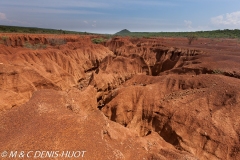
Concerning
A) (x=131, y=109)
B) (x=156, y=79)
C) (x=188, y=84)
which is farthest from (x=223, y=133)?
(x=156, y=79)

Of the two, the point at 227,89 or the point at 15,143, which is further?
the point at 227,89

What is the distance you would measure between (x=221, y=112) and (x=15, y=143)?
13978 mm

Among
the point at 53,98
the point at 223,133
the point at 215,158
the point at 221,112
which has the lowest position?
the point at 215,158

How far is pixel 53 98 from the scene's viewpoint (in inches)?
485

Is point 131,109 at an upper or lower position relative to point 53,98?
lower

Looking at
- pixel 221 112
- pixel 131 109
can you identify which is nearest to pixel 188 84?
pixel 221 112

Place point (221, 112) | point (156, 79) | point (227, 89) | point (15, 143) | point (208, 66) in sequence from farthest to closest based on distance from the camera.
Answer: point (208, 66) → point (156, 79) → point (227, 89) → point (221, 112) → point (15, 143)

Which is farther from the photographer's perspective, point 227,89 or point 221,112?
point 227,89

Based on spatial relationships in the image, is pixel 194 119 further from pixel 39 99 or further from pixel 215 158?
pixel 39 99

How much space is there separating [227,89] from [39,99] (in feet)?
50.0

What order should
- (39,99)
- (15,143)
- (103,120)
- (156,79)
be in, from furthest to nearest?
(156,79), (39,99), (103,120), (15,143)

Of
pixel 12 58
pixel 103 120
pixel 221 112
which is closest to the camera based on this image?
pixel 103 120

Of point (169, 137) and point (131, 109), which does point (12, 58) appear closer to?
point (131, 109)

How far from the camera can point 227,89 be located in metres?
15.7
